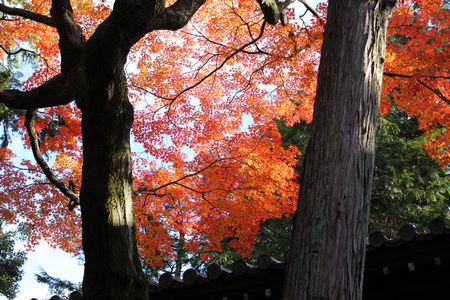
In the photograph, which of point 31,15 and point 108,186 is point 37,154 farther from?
point 108,186

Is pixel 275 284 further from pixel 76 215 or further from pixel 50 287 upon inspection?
pixel 50 287

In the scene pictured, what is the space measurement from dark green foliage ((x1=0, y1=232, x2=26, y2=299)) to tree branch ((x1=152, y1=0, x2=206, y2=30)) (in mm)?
15341

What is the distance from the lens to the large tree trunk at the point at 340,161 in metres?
3.65

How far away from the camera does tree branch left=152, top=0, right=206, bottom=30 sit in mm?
6104

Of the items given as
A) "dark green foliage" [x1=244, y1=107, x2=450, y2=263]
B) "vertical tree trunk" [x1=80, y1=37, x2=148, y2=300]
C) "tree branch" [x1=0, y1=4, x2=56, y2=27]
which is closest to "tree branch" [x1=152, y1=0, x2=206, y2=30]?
"vertical tree trunk" [x1=80, y1=37, x2=148, y2=300]

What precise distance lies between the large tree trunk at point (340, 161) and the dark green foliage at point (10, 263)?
17.4 meters

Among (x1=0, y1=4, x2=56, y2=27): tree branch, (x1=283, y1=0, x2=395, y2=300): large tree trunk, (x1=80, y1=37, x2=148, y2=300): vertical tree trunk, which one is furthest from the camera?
(x1=0, y1=4, x2=56, y2=27): tree branch

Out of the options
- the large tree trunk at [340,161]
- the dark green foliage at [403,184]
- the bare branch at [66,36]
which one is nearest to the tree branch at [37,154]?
the bare branch at [66,36]

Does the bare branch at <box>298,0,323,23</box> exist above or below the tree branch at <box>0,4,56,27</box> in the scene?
above

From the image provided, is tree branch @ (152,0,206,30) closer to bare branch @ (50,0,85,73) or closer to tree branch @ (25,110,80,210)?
bare branch @ (50,0,85,73)

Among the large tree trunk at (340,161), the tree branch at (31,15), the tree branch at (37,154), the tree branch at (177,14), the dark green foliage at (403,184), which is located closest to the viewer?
the large tree trunk at (340,161)

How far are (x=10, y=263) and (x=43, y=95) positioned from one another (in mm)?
14702

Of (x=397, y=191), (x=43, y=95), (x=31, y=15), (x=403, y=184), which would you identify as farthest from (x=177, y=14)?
(x=403, y=184)

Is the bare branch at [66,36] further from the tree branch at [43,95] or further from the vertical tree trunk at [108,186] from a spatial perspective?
the vertical tree trunk at [108,186]
